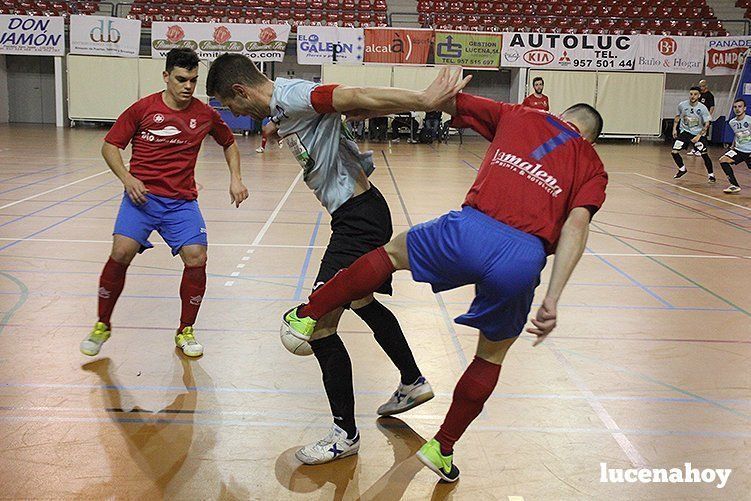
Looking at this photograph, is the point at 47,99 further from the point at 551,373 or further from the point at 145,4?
the point at 551,373

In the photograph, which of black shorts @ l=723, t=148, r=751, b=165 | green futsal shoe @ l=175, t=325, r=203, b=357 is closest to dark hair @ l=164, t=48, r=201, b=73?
green futsal shoe @ l=175, t=325, r=203, b=357

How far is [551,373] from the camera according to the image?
4.46 meters

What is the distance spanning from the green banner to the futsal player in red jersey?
23608mm

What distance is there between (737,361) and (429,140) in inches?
804

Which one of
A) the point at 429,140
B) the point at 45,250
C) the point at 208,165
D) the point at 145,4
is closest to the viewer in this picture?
the point at 45,250

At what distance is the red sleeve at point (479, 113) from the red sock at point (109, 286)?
251cm

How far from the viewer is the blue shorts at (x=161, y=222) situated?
180 inches

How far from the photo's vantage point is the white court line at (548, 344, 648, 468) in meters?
3.41

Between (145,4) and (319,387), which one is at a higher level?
(145,4)

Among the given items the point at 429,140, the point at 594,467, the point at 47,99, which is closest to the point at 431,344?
the point at 594,467

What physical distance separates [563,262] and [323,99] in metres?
1.18

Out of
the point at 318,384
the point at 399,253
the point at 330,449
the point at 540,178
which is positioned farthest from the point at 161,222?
the point at 540,178

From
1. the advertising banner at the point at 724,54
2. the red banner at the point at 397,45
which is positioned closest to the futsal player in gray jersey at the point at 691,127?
the advertising banner at the point at 724,54

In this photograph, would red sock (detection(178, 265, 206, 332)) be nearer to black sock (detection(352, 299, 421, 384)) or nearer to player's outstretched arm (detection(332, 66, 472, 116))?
black sock (detection(352, 299, 421, 384))
